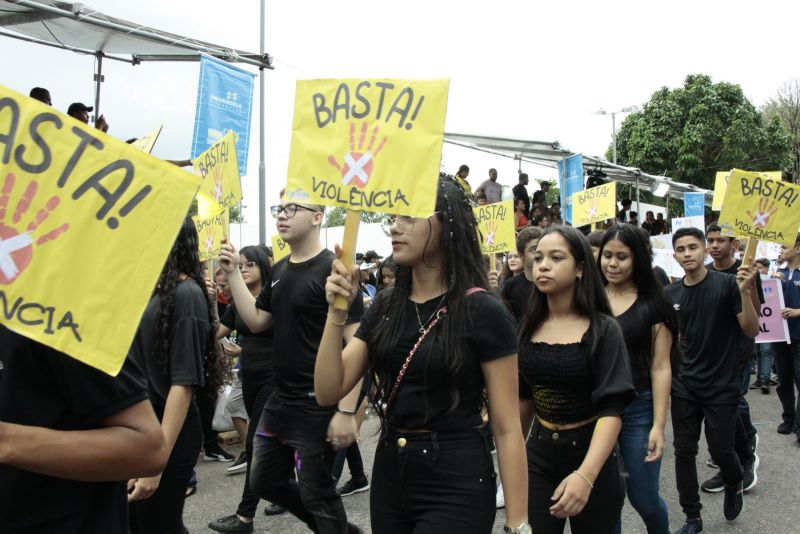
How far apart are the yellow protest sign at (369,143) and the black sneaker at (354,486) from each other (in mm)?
4218

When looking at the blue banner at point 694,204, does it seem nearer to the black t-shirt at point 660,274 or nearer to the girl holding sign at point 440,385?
the black t-shirt at point 660,274

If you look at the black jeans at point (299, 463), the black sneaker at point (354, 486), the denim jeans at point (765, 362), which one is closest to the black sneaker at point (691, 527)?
the black jeans at point (299, 463)

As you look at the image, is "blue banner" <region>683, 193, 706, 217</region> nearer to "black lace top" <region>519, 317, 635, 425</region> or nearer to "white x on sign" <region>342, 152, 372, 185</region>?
"black lace top" <region>519, 317, 635, 425</region>

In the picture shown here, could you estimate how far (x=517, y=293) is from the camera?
21.0 feet

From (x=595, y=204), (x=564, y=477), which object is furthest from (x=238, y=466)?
(x=595, y=204)

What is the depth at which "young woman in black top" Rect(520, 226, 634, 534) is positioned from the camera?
128 inches

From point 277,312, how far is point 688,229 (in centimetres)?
305

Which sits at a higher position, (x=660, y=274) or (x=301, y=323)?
(x=660, y=274)

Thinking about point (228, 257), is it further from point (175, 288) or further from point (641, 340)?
point (641, 340)

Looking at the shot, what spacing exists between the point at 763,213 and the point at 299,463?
12.8 ft

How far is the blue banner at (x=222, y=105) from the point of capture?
783 cm

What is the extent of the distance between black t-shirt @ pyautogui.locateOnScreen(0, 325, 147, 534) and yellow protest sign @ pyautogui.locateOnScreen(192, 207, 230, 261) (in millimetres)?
2608

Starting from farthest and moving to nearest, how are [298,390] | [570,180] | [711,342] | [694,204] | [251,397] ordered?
1. [694,204]
2. [570,180]
3. [251,397]
4. [711,342]
5. [298,390]

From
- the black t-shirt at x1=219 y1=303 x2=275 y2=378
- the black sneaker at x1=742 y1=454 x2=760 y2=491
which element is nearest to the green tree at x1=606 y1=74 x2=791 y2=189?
the black sneaker at x1=742 y1=454 x2=760 y2=491
